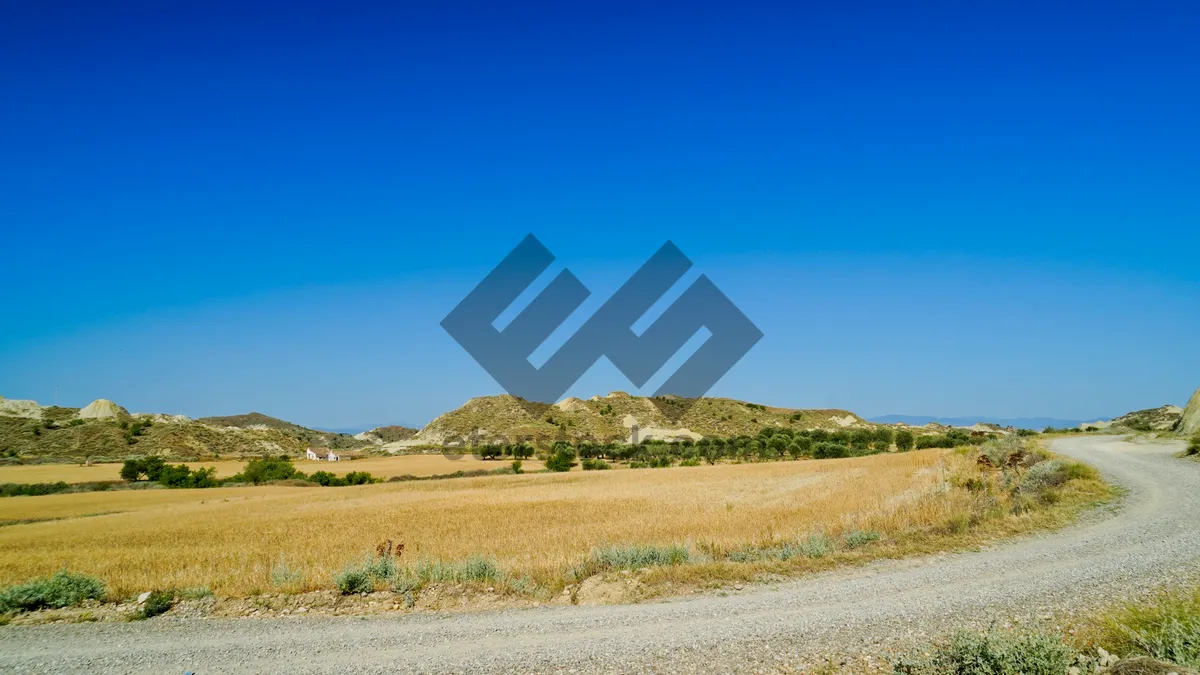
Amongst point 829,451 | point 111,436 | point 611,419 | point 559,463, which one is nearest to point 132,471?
point 111,436

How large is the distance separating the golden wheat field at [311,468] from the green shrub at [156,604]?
54677mm

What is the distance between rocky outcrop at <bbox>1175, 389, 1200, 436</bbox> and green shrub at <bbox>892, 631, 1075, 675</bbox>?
45.4 meters

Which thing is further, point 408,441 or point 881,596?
point 408,441

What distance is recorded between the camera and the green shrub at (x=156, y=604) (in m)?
10.6

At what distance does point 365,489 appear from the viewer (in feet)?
159

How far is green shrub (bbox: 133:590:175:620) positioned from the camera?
34.8 feet

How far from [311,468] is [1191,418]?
81612 mm

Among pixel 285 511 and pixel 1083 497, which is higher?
pixel 1083 497

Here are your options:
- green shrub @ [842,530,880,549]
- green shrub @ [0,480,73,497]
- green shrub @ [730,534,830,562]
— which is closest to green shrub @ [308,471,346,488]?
green shrub @ [0,480,73,497]

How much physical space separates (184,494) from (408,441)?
2791 inches

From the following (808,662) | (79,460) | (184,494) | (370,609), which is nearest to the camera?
(808,662)

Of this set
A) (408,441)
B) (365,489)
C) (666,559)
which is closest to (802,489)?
(666,559)

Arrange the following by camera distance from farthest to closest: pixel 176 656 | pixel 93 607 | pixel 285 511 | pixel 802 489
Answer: pixel 285 511 → pixel 802 489 → pixel 93 607 → pixel 176 656

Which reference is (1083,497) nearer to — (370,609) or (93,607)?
(370,609)
